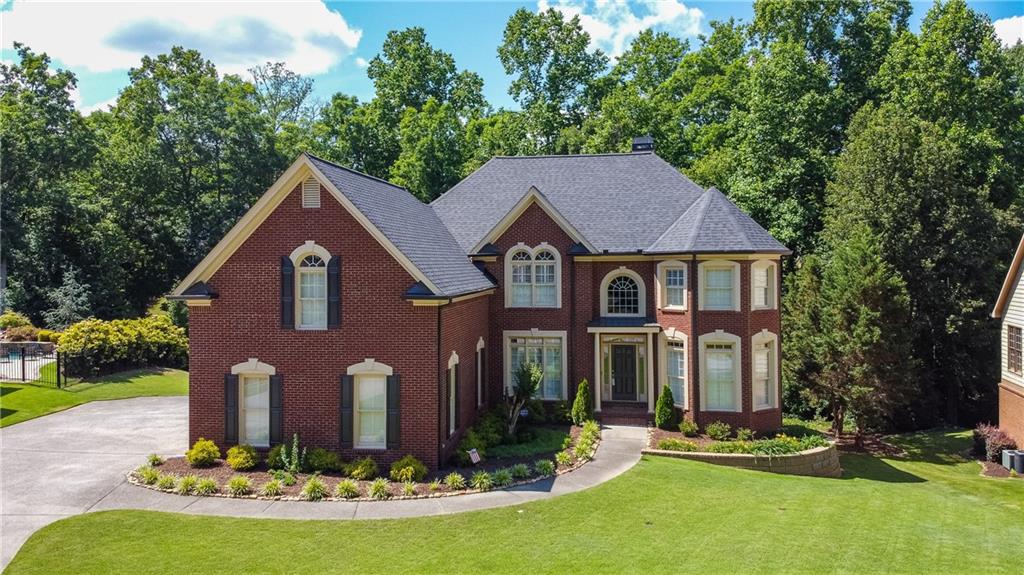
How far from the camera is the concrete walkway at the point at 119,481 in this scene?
13.6 metres

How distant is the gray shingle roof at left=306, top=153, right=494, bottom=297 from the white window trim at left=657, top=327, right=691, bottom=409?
6.43 m

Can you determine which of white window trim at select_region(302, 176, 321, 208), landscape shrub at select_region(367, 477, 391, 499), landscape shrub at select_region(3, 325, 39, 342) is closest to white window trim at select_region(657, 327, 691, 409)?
landscape shrub at select_region(367, 477, 391, 499)

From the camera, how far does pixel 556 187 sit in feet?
91.1

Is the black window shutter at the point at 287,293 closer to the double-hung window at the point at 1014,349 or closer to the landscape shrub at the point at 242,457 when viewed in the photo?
the landscape shrub at the point at 242,457

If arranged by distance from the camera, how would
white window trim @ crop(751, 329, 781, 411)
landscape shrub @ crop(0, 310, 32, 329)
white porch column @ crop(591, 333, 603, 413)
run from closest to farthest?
white window trim @ crop(751, 329, 781, 411) → white porch column @ crop(591, 333, 603, 413) → landscape shrub @ crop(0, 310, 32, 329)

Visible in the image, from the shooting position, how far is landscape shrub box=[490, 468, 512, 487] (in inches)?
613

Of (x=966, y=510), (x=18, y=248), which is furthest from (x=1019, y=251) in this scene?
(x=18, y=248)

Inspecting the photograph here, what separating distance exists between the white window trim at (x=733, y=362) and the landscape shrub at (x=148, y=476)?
635 inches

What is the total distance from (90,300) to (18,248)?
552cm

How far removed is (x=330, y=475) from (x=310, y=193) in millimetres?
7212

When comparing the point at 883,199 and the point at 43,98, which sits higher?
the point at 43,98

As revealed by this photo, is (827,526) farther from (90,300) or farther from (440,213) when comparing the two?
(90,300)

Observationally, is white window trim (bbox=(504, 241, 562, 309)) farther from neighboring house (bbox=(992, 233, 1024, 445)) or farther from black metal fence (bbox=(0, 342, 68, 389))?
black metal fence (bbox=(0, 342, 68, 389))

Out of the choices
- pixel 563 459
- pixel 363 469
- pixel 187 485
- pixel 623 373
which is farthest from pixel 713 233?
pixel 187 485
